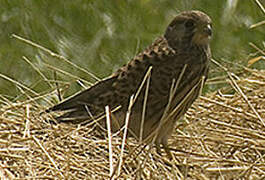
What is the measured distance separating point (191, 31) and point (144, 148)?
0.62 m

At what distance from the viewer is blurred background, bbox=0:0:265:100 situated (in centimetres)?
349

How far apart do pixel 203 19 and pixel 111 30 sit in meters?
1.28

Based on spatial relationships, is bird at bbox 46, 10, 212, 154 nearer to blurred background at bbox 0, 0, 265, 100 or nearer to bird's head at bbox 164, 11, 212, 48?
bird's head at bbox 164, 11, 212, 48

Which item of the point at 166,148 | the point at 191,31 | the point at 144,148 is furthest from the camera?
the point at 191,31

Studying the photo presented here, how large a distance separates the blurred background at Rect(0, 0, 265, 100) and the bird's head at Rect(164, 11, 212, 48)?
3.59 ft

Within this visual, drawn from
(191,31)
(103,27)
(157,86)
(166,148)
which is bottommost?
(166,148)

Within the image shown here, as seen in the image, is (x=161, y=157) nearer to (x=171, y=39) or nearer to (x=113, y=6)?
(x=171, y=39)

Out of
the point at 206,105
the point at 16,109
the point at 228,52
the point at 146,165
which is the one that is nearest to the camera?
the point at 146,165

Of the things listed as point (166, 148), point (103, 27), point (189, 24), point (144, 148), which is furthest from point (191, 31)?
point (103, 27)

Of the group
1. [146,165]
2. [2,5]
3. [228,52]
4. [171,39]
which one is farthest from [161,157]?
[2,5]

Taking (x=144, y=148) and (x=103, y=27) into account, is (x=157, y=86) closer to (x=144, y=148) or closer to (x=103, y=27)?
(x=144, y=148)

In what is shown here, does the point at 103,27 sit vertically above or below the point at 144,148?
above

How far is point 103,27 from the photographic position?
357 cm

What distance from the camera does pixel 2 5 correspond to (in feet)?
11.7
